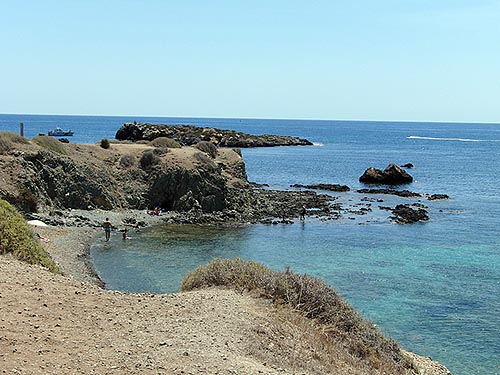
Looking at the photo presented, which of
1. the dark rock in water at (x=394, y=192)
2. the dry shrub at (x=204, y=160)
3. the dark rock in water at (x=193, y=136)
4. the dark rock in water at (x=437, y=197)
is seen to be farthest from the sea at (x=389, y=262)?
the dark rock in water at (x=193, y=136)

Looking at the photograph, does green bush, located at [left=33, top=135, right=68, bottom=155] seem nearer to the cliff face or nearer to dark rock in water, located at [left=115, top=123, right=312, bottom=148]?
the cliff face

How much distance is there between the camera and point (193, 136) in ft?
407

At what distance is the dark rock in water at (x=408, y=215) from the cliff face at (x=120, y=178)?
557 inches

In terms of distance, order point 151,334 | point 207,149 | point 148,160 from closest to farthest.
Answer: point 151,334 < point 148,160 < point 207,149

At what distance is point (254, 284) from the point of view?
15.2m

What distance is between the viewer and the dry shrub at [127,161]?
51.3 meters

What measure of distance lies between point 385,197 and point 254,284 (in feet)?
166

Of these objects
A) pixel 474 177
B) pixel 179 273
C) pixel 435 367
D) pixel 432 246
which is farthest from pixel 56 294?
pixel 474 177

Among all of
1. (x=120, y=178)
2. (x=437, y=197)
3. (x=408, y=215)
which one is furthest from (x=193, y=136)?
(x=408, y=215)

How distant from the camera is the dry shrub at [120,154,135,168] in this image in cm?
5134

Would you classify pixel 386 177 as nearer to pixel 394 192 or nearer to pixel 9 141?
pixel 394 192

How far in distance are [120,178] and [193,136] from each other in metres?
75.7

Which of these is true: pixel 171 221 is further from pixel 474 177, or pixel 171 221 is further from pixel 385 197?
pixel 474 177

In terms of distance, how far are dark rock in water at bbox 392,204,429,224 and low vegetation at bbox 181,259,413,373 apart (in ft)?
114
